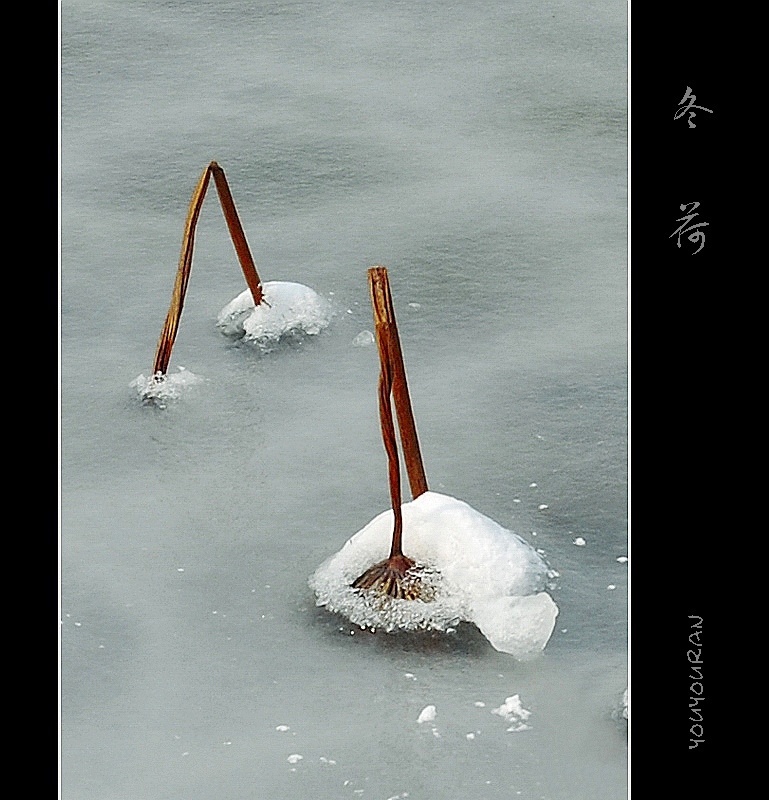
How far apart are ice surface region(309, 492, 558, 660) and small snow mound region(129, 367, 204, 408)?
0.47 m

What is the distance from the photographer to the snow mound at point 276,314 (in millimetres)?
2535

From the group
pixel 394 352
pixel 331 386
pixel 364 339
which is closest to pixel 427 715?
pixel 394 352

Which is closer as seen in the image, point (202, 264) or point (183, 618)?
point (183, 618)

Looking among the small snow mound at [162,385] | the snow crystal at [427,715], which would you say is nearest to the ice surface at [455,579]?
the snow crystal at [427,715]

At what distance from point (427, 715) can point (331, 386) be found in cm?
66

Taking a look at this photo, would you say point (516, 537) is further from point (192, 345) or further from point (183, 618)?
point (192, 345)

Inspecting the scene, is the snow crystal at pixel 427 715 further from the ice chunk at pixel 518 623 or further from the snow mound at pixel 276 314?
the snow mound at pixel 276 314

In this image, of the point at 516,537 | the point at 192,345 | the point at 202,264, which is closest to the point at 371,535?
the point at 516,537

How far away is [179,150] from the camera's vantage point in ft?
9.54

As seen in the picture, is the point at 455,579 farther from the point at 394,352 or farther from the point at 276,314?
the point at 276,314

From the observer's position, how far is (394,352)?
2.01 meters

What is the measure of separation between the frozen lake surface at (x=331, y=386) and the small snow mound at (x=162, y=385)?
1 centimetres

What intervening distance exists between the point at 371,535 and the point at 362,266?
722 millimetres

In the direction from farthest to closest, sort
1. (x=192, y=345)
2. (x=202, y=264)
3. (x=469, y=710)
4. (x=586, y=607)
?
(x=202, y=264), (x=192, y=345), (x=586, y=607), (x=469, y=710)
